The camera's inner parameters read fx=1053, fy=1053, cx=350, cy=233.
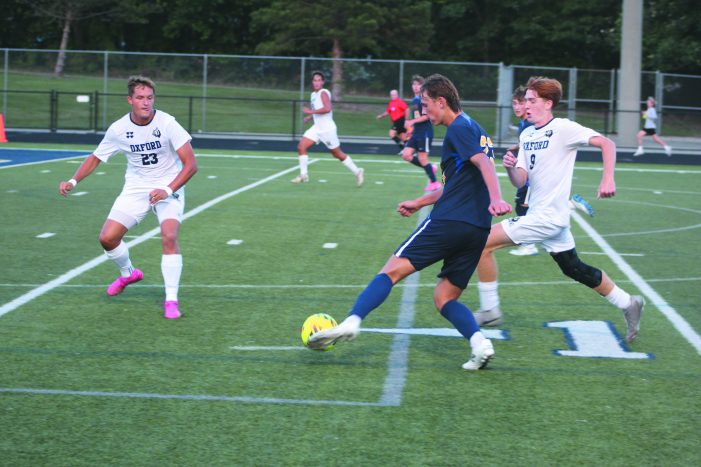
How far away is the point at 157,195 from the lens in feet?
26.2

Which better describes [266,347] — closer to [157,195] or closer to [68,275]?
[157,195]

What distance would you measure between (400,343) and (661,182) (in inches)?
638

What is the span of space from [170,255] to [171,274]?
0.51 feet

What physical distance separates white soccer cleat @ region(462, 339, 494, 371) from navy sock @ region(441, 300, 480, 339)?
12cm

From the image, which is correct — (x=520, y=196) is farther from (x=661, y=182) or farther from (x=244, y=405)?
(x=661, y=182)

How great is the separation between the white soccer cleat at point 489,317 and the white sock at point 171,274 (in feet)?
7.59

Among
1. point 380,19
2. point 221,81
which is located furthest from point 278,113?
point 380,19

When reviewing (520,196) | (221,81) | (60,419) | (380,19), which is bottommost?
(60,419)

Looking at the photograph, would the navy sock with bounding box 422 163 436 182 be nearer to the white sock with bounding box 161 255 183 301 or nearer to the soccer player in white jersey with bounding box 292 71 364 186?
the soccer player in white jersey with bounding box 292 71 364 186

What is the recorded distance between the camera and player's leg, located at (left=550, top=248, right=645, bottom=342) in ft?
24.1

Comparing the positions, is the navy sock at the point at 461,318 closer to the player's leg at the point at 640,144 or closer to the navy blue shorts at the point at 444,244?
the navy blue shorts at the point at 444,244

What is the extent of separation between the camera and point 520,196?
11344 mm

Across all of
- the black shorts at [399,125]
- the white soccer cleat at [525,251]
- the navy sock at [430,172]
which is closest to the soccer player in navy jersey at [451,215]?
the white soccer cleat at [525,251]

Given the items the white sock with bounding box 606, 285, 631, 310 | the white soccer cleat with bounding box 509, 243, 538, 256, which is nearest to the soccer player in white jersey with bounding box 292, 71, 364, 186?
the white soccer cleat with bounding box 509, 243, 538, 256
